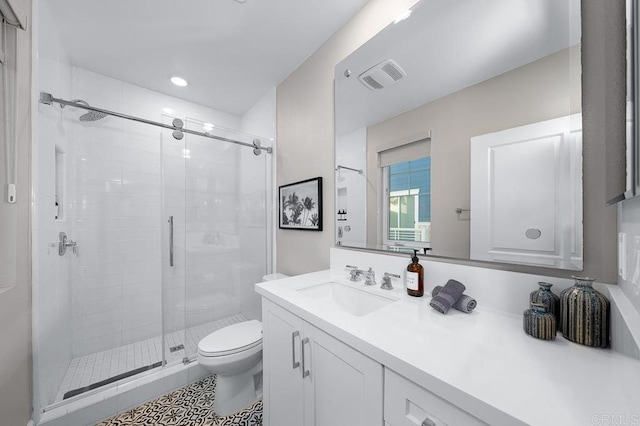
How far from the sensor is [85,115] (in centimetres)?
194

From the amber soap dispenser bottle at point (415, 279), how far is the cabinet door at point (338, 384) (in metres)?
0.47

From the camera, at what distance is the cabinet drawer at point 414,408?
0.51 metres

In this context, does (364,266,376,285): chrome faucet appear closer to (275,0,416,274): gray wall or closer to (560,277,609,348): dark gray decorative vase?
(275,0,416,274): gray wall

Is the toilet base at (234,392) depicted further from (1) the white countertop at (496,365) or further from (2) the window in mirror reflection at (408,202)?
(2) the window in mirror reflection at (408,202)

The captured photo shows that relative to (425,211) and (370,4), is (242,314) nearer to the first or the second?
(425,211)

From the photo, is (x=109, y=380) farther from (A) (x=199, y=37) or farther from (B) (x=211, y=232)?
(A) (x=199, y=37)

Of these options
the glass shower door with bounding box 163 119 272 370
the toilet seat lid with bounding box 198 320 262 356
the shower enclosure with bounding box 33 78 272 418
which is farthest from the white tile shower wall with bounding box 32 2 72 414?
the toilet seat lid with bounding box 198 320 262 356

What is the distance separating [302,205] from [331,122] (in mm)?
676

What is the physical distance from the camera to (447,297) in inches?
35.3

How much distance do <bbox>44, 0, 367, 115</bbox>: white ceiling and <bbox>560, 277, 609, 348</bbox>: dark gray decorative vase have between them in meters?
1.77

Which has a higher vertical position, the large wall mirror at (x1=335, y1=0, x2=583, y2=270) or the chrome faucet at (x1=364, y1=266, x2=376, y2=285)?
the large wall mirror at (x1=335, y1=0, x2=583, y2=270)

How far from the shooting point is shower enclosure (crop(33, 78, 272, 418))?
1784 millimetres

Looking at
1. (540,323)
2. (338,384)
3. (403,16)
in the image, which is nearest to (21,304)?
(338,384)

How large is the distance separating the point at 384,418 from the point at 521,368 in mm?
365
